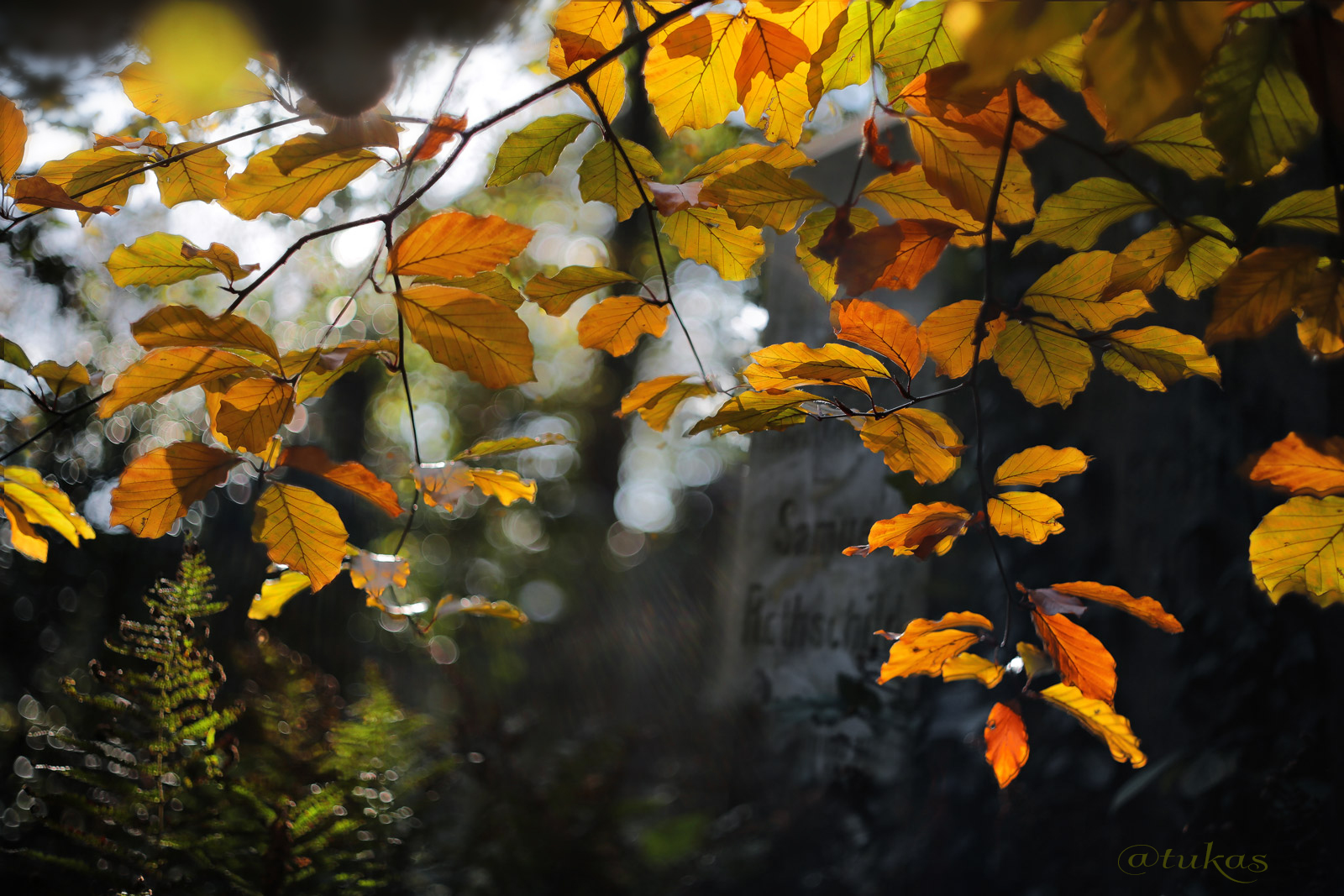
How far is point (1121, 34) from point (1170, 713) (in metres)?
2.15

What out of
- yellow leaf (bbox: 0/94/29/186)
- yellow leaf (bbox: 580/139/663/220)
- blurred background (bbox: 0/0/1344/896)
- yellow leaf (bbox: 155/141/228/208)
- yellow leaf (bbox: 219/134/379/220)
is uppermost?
yellow leaf (bbox: 0/94/29/186)

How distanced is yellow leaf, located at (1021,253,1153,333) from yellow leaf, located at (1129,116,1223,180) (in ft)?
0.29

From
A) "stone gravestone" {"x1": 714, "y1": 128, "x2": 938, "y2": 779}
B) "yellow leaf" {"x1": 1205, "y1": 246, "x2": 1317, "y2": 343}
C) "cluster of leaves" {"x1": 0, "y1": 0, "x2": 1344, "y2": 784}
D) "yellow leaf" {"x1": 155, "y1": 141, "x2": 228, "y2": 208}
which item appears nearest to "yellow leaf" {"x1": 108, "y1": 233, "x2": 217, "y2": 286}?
"cluster of leaves" {"x1": 0, "y1": 0, "x2": 1344, "y2": 784}

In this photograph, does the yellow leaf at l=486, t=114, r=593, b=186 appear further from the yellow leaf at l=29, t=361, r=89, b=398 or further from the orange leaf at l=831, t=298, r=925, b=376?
the yellow leaf at l=29, t=361, r=89, b=398

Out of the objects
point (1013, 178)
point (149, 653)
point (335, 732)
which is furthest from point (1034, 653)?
point (335, 732)

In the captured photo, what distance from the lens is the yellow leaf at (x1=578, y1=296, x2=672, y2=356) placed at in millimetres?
772

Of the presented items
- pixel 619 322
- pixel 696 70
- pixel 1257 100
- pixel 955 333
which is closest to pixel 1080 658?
pixel 955 333

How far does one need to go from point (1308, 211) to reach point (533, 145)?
637 mm

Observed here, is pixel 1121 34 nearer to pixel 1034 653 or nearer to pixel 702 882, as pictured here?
pixel 1034 653

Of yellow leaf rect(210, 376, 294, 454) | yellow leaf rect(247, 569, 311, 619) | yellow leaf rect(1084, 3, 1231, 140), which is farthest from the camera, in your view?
yellow leaf rect(247, 569, 311, 619)

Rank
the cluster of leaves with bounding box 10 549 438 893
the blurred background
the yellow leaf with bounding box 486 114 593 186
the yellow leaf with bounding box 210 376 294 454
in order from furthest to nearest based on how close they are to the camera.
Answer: the blurred background
the cluster of leaves with bounding box 10 549 438 893
the yellow leaf with bounding box 486 114 593 186
the yellow leaf with bounding box 210 376 294 454

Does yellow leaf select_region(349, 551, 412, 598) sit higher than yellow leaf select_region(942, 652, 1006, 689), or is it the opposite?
yellow leaf select_region(349, 551, 412, 598)

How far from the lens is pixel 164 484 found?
61cm

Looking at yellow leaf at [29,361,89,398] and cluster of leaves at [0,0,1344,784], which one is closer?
cluster of leaves at [0,0,1344,784]
